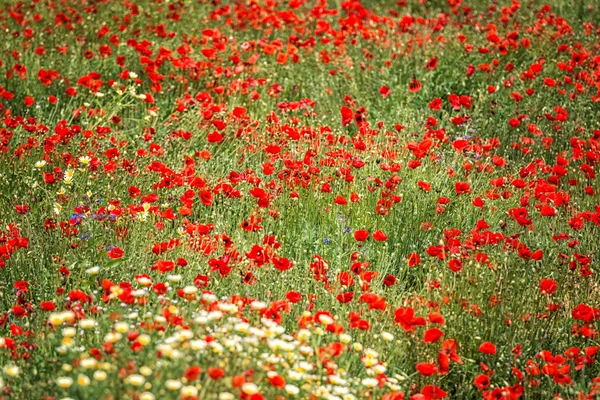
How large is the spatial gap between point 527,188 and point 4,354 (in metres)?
3.03

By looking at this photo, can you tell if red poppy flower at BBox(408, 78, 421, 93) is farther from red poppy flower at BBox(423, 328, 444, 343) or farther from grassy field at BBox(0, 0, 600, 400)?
red poppy flower at BBox(423, 328, 444, 343)

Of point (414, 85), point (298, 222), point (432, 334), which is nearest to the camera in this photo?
point (432, 334)

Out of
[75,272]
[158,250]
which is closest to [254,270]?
[158,250]

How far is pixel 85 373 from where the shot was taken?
8.79ft

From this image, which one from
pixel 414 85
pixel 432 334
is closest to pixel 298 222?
pixel 432 334

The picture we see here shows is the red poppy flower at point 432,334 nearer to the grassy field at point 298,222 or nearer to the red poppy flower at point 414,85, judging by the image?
the grassy field at point 298,222

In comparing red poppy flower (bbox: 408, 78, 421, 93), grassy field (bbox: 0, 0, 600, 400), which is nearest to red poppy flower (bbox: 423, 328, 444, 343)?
grassy field (bbox: 0, 0, 600, 400)

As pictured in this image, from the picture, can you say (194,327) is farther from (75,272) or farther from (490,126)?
(490,126)

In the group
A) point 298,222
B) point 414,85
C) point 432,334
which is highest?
point 414,85

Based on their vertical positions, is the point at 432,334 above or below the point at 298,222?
above

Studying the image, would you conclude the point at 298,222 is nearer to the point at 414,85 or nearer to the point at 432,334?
the point at 432,334

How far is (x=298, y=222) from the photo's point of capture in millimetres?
4469

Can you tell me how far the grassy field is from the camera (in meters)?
2.95

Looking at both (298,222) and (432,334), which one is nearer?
(432,334)
